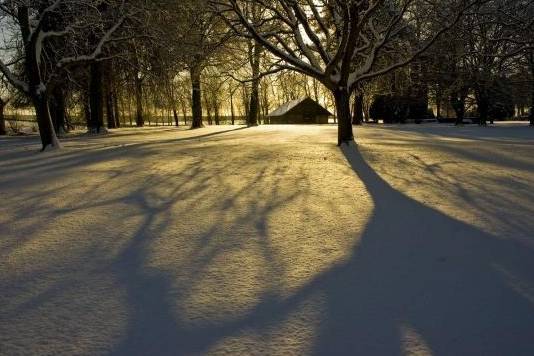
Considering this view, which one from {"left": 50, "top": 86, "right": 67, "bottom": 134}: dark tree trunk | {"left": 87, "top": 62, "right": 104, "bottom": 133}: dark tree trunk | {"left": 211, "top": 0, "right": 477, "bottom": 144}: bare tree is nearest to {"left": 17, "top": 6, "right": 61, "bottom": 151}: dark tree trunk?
{"left": 211, "top": 0, "right": 477, "bottom": 144}: bare tree

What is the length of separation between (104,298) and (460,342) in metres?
2.23

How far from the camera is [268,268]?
9.89 feet

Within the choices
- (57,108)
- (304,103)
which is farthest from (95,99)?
(304,103)

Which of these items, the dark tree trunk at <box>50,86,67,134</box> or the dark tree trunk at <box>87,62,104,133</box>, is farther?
the dark tree trunk at <box>87,62,104,133</box>

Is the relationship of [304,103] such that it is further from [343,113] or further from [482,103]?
[343,113]

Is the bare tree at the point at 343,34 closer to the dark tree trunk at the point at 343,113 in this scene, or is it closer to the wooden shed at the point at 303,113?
the dark tree trunk at the point at 343,113

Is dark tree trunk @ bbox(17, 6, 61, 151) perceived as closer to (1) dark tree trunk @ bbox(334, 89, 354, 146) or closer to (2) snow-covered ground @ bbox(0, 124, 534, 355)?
(2) snow-covered ground @ bbox(0, 124, 534, 355)

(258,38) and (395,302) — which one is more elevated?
(258,38)

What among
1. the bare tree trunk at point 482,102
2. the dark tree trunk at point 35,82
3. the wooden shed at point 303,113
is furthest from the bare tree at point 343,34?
the wooden shed at point 303,113

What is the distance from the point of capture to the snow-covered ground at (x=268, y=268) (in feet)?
6.97

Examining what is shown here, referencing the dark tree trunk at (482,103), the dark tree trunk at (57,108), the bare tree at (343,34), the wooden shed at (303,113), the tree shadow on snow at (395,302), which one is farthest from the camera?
the wooden shed at (303,113)

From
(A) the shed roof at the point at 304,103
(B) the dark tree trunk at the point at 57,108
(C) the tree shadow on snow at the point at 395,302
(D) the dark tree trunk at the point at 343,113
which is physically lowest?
(C) the tree shadow on snow at the point at 395,302

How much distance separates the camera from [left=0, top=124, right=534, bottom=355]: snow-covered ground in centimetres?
212

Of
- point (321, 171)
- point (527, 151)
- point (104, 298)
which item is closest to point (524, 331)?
point (104, 298)
